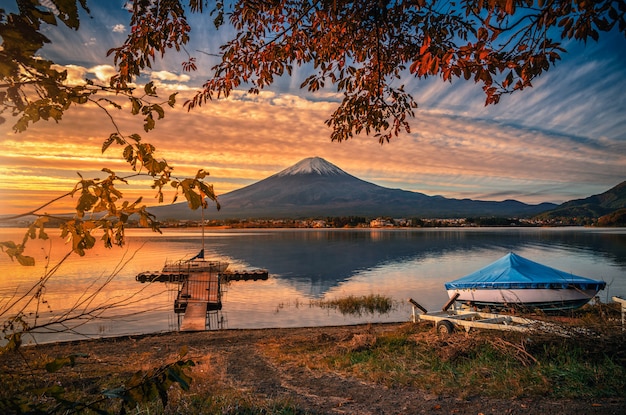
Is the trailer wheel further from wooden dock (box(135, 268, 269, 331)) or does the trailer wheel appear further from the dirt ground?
wooden dock (box(135, 268, 269, 331))

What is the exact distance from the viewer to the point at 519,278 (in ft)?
46.6

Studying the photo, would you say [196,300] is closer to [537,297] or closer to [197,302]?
[197,302]

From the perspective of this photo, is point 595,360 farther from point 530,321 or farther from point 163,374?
point 163,374

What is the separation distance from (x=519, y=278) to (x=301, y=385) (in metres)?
8.65

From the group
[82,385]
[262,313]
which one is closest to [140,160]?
[82,385]

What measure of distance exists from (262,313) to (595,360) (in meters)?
19.6

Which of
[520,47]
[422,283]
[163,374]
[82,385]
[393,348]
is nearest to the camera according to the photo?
[163,374]

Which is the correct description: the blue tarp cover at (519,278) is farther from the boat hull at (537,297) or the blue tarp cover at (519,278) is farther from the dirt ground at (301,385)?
the dirt ground at (301,385)

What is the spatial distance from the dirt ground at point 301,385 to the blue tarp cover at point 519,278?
4.88 m

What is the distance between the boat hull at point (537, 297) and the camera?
1391cm

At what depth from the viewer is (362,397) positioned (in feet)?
25.2

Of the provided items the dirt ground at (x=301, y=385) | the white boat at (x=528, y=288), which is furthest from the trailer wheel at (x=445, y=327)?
the dirt ground at (x=301, y=385)

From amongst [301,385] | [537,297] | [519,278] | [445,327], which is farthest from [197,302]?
[537,297]

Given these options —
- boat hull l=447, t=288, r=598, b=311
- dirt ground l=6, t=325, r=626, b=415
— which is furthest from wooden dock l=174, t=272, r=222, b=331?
boat hull l=447, t=288, r=598, b=311
